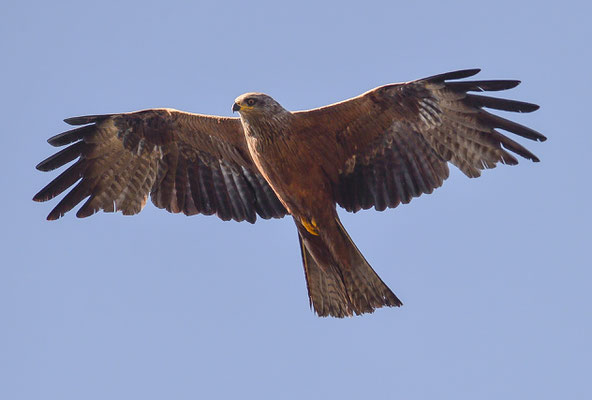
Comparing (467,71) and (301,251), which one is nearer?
(467,71)

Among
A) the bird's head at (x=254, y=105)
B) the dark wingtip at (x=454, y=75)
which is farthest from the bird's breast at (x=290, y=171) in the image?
the dark wingtip at (x=454, y=75)

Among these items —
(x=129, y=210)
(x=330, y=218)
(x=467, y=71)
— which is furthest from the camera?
(x=129, y=210)

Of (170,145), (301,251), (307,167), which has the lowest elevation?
(301,251)

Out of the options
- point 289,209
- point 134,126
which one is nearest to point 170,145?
point 134,126

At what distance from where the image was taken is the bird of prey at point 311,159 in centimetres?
1065

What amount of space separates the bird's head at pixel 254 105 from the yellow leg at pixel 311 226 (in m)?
1.23

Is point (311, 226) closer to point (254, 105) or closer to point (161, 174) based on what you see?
point (254, 105)

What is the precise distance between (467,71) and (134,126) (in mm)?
3790

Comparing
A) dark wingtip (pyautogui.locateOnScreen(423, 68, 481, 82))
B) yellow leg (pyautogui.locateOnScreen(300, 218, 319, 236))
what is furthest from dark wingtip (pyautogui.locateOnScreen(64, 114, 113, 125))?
dark wingtip (pyautogui.locateOnScreen(423, 68, 481, 82))

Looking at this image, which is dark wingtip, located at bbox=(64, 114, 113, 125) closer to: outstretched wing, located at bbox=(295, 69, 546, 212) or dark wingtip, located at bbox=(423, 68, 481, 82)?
outstretched wing, located at bbox=(295, 69, 546, 212)

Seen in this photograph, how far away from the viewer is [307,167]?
1083cm

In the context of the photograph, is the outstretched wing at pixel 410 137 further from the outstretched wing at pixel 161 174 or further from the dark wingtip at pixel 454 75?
the outstretched wing at pixel 161 174

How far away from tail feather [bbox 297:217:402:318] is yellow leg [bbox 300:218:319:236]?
39 mm

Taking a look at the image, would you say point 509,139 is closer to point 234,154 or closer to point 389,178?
point 389,178
